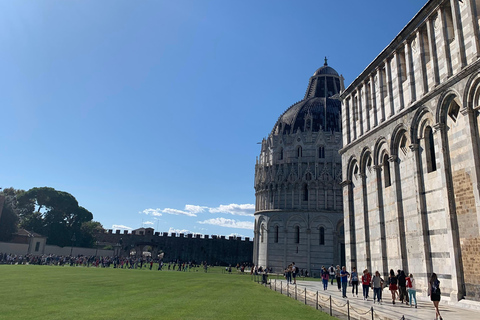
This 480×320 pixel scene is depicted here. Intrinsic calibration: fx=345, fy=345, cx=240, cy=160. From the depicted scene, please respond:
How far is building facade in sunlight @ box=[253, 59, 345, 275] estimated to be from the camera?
160ft

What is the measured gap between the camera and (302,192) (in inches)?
2010

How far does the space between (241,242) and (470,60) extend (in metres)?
63.8

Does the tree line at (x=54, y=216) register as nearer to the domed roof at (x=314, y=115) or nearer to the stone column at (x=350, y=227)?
the domed roof at (x=314, y=115)

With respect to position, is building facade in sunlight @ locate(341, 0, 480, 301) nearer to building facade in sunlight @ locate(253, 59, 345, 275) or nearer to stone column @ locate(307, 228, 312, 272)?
stone column @ locate(307, 228, 312, 272)

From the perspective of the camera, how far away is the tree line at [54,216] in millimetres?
67188

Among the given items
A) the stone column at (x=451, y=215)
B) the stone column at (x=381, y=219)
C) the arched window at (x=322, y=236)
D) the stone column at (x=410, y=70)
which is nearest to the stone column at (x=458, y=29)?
the stone column at (x=451, y=215)

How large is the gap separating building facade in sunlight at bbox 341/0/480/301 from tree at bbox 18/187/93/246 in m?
62.6

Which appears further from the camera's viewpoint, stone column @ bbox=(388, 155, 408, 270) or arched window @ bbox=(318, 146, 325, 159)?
arched window @ bbox=(318, 146, 325, 159)

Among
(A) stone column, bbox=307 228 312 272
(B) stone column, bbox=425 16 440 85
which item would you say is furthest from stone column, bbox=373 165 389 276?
(A) stone column, bbox=307 228 312 272

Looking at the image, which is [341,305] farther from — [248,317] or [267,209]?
[267,209]

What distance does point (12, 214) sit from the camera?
57.5 metres

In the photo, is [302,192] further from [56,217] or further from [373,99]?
[56,217]

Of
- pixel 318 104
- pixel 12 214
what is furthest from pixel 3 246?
pixel 318 104

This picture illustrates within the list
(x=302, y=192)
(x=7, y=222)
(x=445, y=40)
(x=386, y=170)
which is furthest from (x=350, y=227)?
(x=7, y=222)
